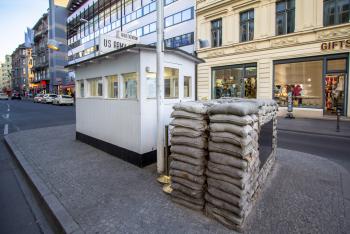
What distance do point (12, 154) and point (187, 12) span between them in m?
20.8

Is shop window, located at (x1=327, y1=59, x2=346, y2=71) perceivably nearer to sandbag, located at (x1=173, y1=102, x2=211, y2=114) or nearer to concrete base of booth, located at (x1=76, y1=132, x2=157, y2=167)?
concrete base of booth, located at (x1=76, y1=132, x2=157, y2=167)

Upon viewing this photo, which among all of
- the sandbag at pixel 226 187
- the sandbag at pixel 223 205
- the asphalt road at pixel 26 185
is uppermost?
the sandbag at pixel 226 187

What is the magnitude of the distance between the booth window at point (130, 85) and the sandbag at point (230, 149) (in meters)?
2.98

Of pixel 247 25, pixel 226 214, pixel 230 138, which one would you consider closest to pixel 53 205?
pixel 226 214

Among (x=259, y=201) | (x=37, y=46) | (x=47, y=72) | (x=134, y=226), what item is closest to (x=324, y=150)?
(x=259, y=201)

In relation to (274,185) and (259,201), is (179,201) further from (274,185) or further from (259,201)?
(274,185)

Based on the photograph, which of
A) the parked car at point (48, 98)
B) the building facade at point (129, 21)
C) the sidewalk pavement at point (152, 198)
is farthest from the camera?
the parked car at point (48, 98)

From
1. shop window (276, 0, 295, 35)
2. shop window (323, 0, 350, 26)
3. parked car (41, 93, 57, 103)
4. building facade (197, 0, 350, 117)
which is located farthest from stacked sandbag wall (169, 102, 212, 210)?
parked car (41, 93, 57, 103)

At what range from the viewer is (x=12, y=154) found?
731cm

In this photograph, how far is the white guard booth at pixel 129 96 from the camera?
5.51m

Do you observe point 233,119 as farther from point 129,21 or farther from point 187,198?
point 129,21

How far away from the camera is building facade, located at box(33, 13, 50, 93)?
57.5 m

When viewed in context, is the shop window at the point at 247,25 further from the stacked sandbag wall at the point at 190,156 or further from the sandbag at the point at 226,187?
the sandbag at the point at 226,187

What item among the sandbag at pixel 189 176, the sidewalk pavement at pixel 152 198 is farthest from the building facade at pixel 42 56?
the sandbag at pixel 189 176
